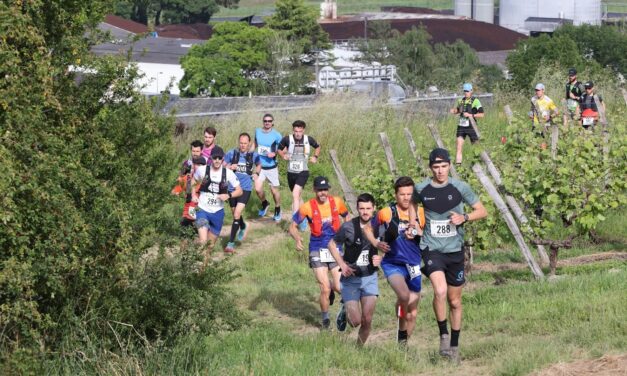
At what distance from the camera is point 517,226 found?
1555cm

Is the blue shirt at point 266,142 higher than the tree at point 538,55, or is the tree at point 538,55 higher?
the blue shirt at point 266,142

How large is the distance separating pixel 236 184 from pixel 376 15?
10564cm

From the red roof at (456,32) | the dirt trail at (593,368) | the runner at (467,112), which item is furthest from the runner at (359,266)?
the red roof at (456,32)

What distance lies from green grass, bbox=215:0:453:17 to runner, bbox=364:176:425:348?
12786 cm

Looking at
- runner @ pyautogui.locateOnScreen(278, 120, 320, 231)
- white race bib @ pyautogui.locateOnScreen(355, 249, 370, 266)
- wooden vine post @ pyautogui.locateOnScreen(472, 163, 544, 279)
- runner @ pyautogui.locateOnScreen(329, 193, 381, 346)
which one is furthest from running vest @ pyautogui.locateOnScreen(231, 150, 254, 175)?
white race bib @ pyautogui.locateOnScreen(355, 249, 370, 266)

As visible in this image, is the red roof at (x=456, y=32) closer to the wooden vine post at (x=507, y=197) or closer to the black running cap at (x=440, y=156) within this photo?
the wooden vine post at (x=507, y=197)

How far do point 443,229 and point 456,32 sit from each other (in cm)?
8177

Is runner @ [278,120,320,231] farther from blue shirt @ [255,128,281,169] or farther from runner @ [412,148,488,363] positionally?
runner @ [412,148,488,363]

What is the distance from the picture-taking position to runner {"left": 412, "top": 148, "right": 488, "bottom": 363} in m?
11.1

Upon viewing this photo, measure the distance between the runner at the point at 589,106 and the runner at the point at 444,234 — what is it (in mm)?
13819

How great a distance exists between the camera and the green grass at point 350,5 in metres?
143

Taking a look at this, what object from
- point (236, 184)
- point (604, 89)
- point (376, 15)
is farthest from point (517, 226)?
point (376, 15)

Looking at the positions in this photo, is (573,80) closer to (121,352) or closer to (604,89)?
(604,89)

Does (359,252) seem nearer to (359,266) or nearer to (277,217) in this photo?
(359,266)
